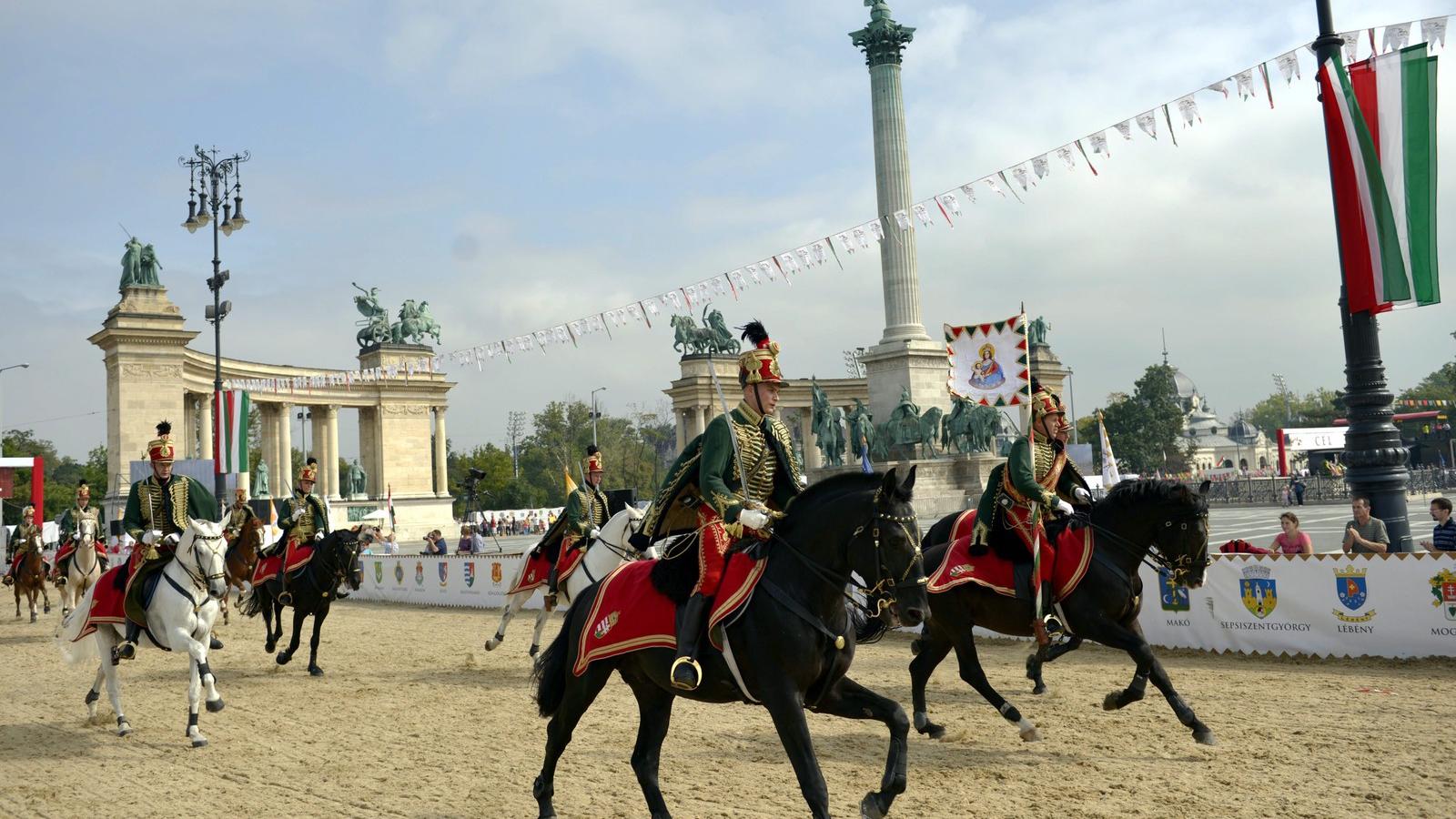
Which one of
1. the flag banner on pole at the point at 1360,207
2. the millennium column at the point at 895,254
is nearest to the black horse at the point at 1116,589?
the flag banner on pole at the point at 1360,207

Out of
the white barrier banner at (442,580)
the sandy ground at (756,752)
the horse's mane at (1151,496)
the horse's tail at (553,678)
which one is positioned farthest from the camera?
the white barrier banner at (442,580)

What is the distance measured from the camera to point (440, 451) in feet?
217

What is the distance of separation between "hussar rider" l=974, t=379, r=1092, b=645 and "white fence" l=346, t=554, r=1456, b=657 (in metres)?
4.86

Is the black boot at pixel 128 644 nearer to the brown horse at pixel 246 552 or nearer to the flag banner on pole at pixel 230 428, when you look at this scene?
the brown horse at pixel 246 552

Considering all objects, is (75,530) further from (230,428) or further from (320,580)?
(320,580)

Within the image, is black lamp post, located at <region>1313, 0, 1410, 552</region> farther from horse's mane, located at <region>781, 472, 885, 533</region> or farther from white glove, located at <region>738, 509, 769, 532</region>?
white glove, located at <region>738, 509, 769, 532</region>

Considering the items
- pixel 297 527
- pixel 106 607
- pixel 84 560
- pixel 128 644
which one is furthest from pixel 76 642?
pixel 84 560

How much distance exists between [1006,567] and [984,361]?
29.6 m

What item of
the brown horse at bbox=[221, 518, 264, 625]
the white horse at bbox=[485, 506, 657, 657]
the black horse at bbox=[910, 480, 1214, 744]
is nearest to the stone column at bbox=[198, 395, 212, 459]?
the brown horse at bbox=[221, 518, 264, 625]

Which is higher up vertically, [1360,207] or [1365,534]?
[1360,207]

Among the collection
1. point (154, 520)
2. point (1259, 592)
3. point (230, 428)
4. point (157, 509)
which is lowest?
point (1259, 592)

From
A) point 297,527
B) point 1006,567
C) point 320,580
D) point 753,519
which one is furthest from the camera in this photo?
point 297,527

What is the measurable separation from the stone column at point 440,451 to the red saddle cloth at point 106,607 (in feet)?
183

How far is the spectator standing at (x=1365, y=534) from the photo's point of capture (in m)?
12.8
